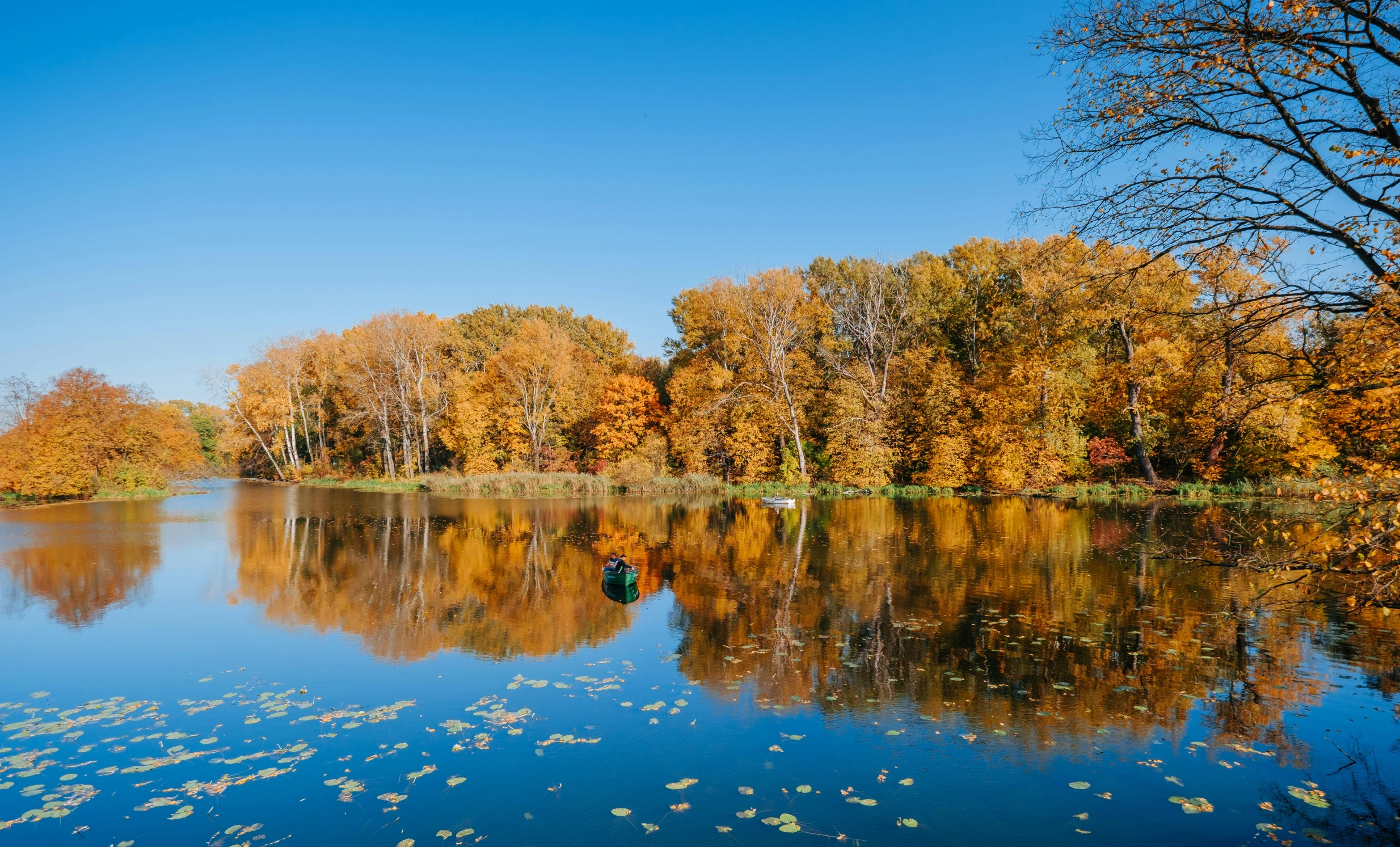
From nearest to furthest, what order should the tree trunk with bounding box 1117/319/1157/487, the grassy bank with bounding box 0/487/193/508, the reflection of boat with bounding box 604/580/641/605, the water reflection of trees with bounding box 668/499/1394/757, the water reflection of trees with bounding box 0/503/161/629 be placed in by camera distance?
the water reflection of trees with bounding box 668/499/1394/757, the water reflection of trees with bounding box 0/503/161/629, the reflection of boat with bounding box 604/580/641/605, the tree trunk with bounding box 1117/319/1157/487, the grassy bank with bounding box 0/487/193/508

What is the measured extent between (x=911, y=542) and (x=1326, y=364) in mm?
14618

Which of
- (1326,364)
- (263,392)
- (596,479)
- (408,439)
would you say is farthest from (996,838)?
(263,392)

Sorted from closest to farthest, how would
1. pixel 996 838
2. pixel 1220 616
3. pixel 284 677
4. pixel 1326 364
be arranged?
pixel 996 838
pixel 1326 364
pixel 284 677
pixel 1220 616

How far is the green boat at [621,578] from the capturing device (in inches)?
552

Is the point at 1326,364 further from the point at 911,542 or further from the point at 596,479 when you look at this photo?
the point at 596,479

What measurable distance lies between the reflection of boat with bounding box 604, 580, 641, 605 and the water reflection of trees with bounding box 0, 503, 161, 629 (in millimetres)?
9363

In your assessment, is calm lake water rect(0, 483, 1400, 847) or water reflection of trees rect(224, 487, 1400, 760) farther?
water reflection of trees rect(224, 487, 1400, 760)

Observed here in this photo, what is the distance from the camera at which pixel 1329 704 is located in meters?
7.97

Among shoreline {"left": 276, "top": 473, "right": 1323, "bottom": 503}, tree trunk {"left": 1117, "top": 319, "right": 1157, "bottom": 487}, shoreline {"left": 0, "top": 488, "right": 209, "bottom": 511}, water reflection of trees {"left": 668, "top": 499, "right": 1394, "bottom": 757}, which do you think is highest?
tree trunk {"left": 1117, "top": 319, "right": 1157, "bottom": 487}

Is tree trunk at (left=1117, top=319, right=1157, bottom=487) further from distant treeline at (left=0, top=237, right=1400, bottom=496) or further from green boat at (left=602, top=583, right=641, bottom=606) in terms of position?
green boat at (left=602, top=583, right=641, bottom=606)

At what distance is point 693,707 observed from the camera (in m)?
8.22

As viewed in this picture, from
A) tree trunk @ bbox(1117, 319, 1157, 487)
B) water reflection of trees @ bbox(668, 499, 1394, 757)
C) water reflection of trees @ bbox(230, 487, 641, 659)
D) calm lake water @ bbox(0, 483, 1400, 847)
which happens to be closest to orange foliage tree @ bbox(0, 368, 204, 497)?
water reflection of trees @ bbox(230, 487, 641, 659)

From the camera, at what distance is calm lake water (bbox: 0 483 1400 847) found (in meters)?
5.75

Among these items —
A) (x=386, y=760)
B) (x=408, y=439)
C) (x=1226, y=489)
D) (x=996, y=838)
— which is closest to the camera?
(x=996, y=838)
